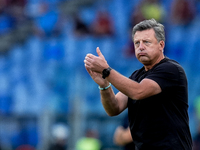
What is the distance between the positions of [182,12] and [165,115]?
7740 mm

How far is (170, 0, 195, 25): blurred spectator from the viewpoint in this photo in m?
10.6

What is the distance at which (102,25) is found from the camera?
1127 cm

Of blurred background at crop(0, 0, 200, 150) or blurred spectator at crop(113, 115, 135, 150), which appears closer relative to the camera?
blurred spectator at crop(113, 115, 135, 150)

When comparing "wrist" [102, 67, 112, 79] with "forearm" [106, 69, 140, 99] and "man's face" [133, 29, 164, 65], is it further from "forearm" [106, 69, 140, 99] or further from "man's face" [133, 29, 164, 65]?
"man's face" [133, 29, 164, 65]

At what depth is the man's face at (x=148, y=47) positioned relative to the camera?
3.52 m

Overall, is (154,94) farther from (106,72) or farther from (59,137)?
(59,137)

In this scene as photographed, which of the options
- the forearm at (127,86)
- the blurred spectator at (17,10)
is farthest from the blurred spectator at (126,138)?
the blurred spectator at (17,10)

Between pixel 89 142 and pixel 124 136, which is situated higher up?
pixel 124 136

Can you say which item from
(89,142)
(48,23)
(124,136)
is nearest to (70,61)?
(48,23)

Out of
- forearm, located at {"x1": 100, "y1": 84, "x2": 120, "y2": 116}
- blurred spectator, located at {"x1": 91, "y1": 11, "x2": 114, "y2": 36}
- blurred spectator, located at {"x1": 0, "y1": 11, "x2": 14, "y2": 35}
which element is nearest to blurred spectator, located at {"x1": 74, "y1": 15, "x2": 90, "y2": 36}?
blurred spectator, located at {"x1": 91, "y1": 11, "x2": 114, "y2": 36}

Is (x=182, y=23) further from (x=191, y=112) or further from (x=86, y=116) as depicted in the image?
(x=86, y=116)

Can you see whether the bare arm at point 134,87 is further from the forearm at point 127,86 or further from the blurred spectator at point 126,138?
the blurred spectator at point 126,138

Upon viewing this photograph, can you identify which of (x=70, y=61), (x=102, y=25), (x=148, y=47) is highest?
(x=102, y=25)

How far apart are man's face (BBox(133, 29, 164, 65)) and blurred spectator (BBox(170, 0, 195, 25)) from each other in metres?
7.25
